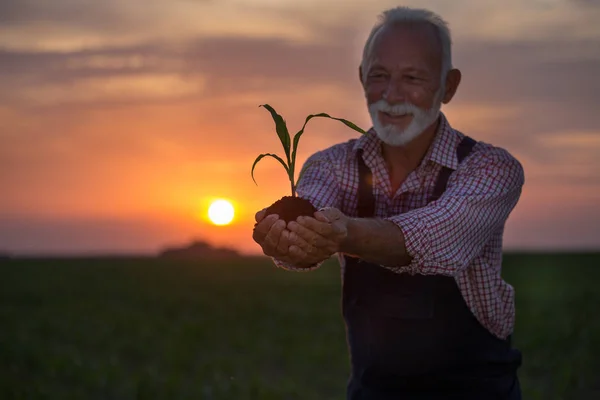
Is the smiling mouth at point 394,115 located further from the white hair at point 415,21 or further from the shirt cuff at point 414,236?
the shirt cuff at point 414,236

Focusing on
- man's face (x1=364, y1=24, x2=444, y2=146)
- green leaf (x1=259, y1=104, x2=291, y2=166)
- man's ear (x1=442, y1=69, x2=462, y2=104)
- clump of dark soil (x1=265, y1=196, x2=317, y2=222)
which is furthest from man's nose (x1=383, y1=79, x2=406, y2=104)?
clump of dark soil (x1=265, y1=196, x2=317, y2=222)

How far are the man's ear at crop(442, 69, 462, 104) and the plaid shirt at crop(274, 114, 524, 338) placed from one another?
10 cm

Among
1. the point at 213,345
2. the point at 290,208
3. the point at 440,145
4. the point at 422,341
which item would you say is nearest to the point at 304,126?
the point at 290,208

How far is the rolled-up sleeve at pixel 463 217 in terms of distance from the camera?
3.17m

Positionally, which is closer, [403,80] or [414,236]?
[414,236]

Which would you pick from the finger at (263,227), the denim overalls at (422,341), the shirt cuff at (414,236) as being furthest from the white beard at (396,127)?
the finger at (263,227)

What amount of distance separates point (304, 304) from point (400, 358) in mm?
20243

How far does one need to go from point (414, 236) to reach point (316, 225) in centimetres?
47

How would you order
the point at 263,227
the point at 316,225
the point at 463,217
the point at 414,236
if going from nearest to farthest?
the point at 316,225 < the point at 263,227 < the point at 414,236 < the point at 463,217

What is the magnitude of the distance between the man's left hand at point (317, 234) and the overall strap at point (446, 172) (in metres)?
0.82

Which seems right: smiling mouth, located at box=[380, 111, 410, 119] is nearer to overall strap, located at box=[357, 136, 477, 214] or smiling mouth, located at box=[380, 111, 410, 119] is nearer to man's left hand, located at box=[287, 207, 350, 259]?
overall strap, located at box=[357, 136, 477, 214]

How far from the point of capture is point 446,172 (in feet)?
11.9

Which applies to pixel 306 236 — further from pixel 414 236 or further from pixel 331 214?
pixel 414 236

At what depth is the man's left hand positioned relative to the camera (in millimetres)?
2875
